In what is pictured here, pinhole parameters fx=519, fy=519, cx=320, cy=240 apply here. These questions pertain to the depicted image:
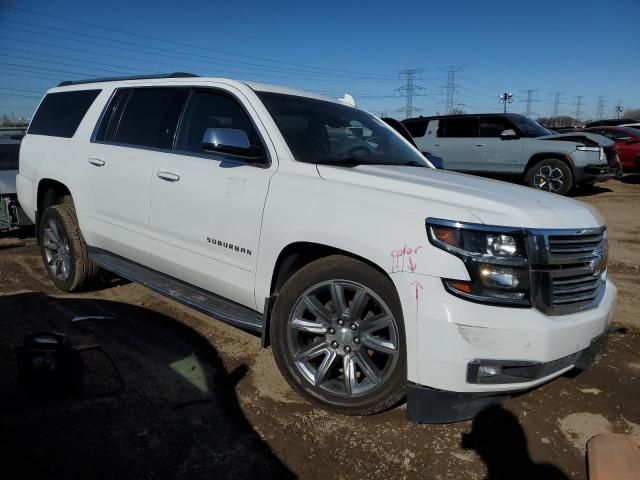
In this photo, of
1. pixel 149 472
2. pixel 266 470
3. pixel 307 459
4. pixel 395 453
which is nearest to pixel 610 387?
pixel 395 453

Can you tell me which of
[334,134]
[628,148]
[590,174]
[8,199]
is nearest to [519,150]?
[590,174]

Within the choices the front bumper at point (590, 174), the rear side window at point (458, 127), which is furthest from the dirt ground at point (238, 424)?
the rear side window at point (458, 127)

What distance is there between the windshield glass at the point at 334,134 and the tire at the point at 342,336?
870 mm

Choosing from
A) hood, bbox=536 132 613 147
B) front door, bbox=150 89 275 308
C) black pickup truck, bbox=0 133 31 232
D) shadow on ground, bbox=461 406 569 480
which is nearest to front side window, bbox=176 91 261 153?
front door, bbox=150 89 275 308

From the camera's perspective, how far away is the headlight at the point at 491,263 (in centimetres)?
240

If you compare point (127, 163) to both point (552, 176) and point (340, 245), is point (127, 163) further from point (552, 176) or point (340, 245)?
point (552, 176)

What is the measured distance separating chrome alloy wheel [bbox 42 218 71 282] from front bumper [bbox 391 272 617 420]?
12.0 ft

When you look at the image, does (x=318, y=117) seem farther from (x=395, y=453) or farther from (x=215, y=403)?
(x=395, y=453)

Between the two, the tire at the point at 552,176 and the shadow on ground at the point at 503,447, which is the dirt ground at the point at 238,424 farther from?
the tire at the point at 552,176

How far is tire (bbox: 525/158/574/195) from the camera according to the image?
11.7 metres

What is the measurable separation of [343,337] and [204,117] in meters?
1.98

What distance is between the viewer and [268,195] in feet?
10.2

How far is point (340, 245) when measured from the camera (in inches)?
109

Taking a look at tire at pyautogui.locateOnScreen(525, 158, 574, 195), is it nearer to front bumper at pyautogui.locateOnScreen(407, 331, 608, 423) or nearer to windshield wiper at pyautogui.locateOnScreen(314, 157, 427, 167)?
windshield wiper at pyautogui.locateOnScreen(314, 157, 427, 167)
